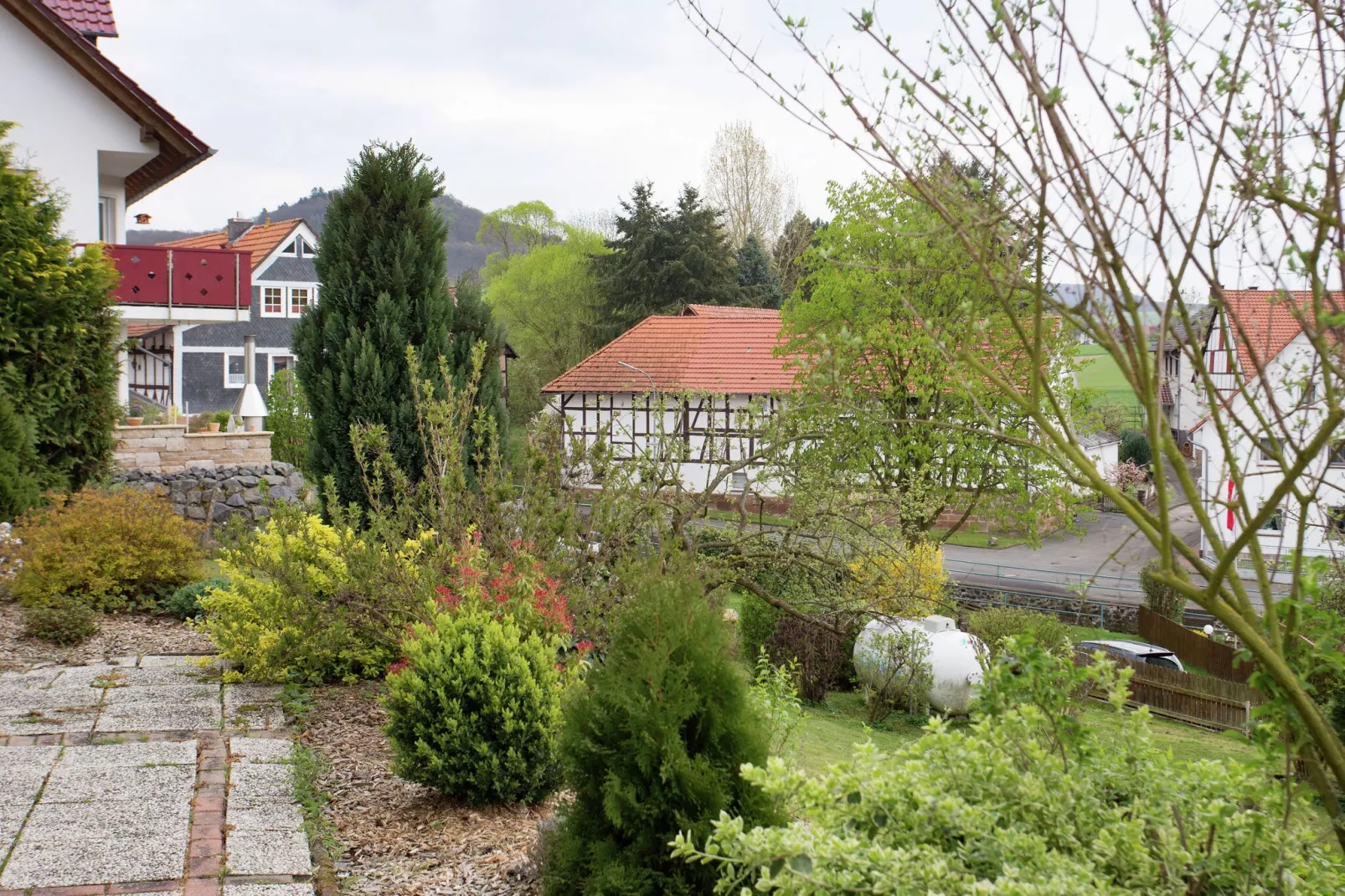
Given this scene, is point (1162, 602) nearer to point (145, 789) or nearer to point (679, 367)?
point (679, 367)

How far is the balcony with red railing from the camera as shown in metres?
15.8

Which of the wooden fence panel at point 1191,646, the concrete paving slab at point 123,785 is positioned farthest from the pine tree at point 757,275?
the concrete paving slab at point 123,785

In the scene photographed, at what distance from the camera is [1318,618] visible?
8.39ft

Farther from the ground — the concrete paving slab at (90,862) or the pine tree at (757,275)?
the pine tree at (757,275)

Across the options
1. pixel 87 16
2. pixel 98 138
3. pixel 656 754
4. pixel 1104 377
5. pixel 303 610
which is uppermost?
pixel 87 16

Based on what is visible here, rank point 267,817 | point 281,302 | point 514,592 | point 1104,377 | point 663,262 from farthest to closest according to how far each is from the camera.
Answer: point 281,302 < point 663,262 < point 1104,377 < point 514,592 < point 267,817

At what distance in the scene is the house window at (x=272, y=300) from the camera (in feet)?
140

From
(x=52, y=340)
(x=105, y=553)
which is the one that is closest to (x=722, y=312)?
(x=52, y=340)

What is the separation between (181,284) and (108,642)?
977 centimetres

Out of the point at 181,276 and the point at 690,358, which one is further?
the point at 690,358

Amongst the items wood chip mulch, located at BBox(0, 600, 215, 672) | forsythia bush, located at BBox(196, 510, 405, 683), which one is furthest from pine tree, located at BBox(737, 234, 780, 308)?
forsythia bush, located at BBox(196, 510, 405, 683)

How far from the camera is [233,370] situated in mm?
43250

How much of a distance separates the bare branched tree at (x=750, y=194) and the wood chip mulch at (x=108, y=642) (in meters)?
38.9

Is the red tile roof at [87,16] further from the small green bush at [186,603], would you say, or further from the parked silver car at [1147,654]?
the parked silver car at [1147,654]
